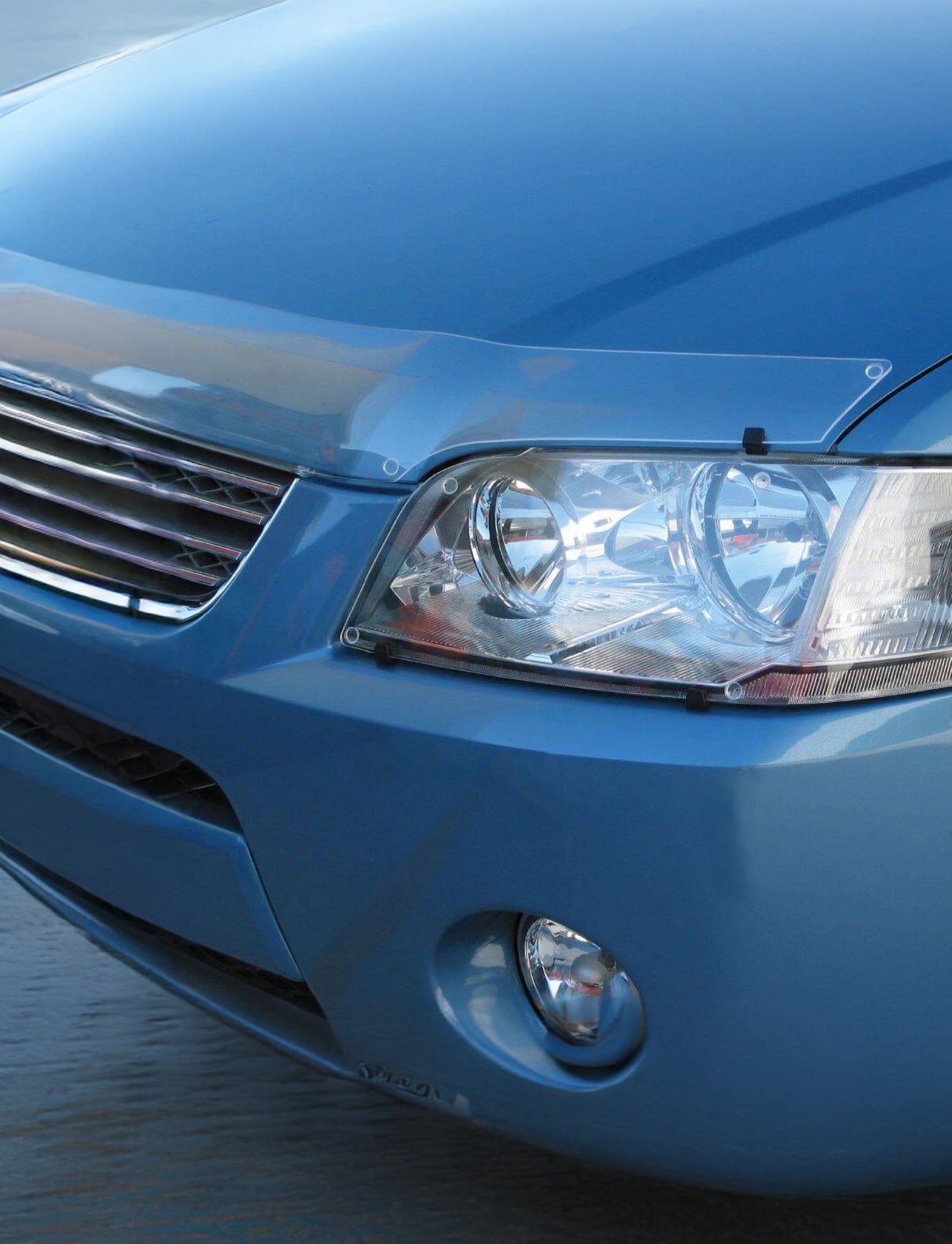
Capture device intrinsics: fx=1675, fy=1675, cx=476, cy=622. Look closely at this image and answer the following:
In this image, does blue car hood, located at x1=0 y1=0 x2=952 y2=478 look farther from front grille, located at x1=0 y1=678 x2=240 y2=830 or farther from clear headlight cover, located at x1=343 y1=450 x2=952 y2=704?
front grille, located at x1=0 y1=678 x2=240 y2=830

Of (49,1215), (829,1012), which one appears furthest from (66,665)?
(829,1012)

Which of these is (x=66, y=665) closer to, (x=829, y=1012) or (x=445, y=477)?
(x=445, y=477)

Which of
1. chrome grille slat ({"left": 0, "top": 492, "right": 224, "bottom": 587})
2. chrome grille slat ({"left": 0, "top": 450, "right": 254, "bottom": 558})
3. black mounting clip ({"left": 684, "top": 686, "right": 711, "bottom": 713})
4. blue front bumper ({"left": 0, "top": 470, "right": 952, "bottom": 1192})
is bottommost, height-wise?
blue front bumper ({"left": 0, "top": 470, "right": 952, "bottom": 1192})

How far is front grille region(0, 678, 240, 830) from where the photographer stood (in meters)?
1.64

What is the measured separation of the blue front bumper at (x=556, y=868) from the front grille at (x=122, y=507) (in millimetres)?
51

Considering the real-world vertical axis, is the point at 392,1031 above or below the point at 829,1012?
below

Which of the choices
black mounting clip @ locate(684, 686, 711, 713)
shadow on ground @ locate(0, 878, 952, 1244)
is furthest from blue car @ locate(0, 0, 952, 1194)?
shadow on ground @ locate(0, 878, 952, 1244)

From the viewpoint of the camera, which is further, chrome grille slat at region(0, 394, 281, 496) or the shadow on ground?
the shadow on ground

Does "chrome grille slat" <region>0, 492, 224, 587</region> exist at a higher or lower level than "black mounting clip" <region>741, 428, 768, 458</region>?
lower

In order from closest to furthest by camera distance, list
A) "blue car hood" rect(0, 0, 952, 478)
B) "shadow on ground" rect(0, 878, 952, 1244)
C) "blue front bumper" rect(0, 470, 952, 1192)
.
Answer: "blue front bumper" rect(0, 470, 952, 1192), "blue car hood" rect(0, 0, 952, 478), "shadow on ground" rect(0, 878, 952, 1244)

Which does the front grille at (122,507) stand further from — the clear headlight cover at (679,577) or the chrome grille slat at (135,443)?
the clear headlight cover at (679,577)

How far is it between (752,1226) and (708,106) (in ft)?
4.12

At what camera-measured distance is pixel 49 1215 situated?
1.92 meters

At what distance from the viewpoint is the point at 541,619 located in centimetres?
147
